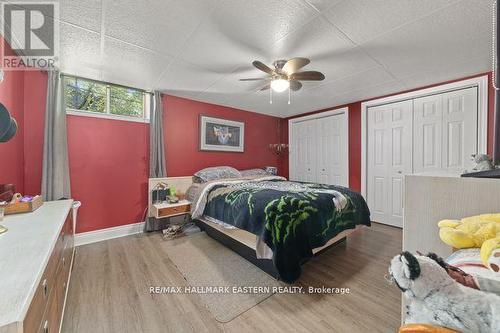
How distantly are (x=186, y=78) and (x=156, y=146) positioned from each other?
118 centimetres

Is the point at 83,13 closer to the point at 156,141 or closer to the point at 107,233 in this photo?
the point at 156,141

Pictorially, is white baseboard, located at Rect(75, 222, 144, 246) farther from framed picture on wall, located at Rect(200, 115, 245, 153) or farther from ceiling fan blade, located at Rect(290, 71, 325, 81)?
ceiling fan blade, located at Rect(290, 71, 325, 81)

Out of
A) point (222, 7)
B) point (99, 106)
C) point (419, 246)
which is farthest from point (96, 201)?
point (419, 246)

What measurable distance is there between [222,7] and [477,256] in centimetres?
202

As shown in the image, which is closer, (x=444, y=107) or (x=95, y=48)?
(x=95, y=48)

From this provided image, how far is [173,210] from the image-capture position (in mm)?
2996

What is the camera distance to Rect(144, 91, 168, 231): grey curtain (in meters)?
3.23

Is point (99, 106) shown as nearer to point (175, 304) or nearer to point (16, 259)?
point (16, 259)

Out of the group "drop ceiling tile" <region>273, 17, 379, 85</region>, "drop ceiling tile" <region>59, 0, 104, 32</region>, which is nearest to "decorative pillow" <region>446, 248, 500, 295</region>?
"drop ceiling tile" <region>273, 17, 379, 85</region>

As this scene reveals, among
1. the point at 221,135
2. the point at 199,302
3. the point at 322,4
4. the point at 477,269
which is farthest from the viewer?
the point at 221,135

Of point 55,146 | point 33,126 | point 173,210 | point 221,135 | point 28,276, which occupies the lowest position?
point 173,210

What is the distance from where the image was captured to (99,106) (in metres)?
2.95

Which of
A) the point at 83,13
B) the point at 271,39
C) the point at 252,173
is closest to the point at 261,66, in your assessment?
the point at 271,39

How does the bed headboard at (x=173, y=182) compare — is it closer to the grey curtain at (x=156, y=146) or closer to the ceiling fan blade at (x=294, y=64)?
the grey curtain at (x=156, y=146)
